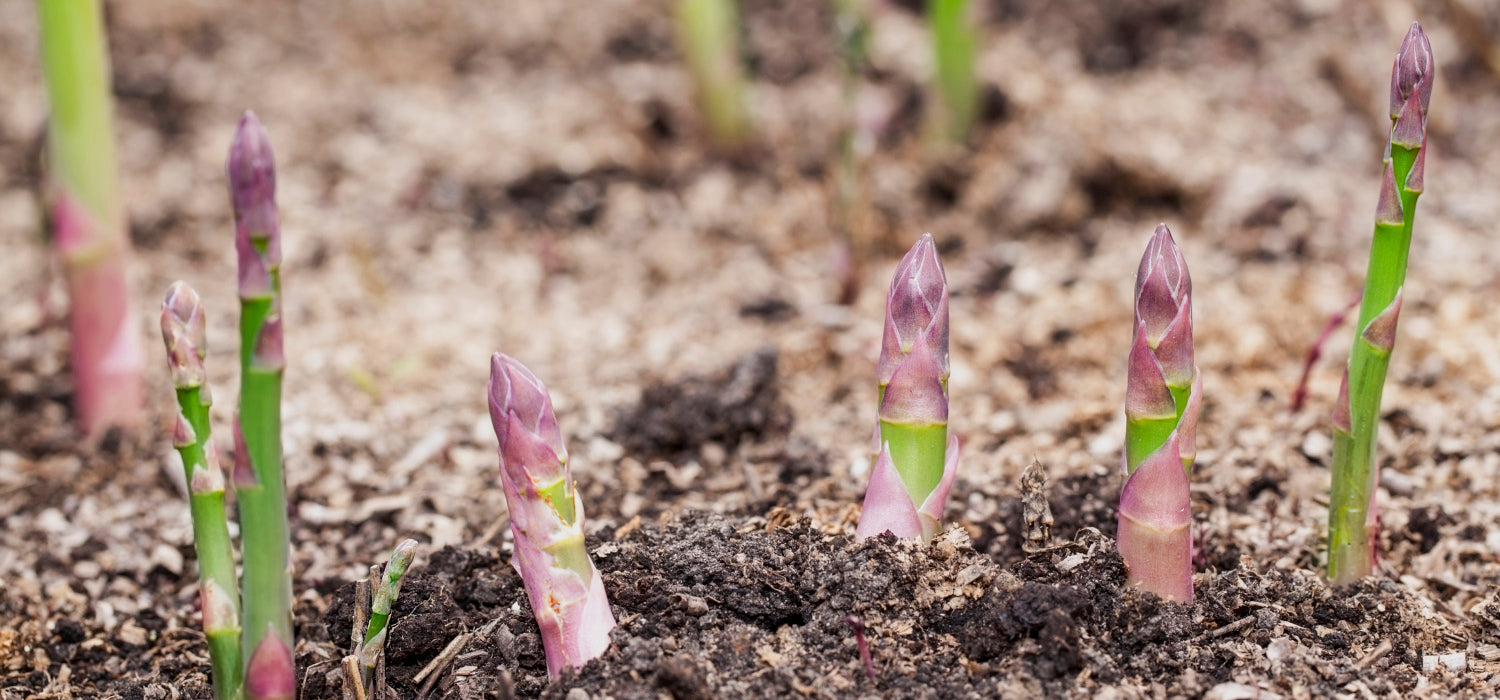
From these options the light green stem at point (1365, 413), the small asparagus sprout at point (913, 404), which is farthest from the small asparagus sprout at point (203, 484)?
the light green stem at point (1365, 413)

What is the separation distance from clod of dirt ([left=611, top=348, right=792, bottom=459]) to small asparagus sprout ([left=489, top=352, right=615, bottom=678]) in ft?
3.05

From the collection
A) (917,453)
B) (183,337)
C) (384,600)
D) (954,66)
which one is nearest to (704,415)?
(917,453)

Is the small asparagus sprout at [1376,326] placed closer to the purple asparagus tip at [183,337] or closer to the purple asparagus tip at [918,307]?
the purple asparagus tip at [918,307]

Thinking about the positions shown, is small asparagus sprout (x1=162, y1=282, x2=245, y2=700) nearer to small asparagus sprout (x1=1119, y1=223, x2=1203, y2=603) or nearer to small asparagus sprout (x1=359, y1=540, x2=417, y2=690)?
small asparagus sprout (x1=359, y1=540, x2=417, y2=690)

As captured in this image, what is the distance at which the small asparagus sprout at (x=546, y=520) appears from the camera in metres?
1.63

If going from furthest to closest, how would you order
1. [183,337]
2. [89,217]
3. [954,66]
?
[954,66] → [89,217] → [183,337]

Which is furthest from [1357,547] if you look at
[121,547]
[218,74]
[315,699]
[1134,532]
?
[218,74]

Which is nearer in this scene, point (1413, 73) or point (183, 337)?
point (183, 337)

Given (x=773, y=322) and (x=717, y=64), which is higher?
(x=717, y=64)

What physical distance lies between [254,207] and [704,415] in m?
1.37

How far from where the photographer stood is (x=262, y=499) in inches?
60.6

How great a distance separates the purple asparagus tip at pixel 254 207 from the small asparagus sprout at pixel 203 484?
0.12 meters

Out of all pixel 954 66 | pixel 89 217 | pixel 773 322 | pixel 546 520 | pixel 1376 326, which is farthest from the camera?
pixel 954 66

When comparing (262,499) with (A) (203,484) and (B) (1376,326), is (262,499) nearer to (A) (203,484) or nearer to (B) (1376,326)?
(A) (203,484)
